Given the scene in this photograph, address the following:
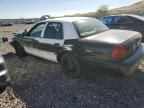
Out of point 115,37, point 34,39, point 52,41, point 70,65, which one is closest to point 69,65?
point 70,65

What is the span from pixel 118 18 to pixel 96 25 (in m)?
3.96

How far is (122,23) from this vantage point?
31.2 feet

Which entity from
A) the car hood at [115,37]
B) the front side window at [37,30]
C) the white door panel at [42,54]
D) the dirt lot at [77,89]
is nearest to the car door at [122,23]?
the dirt lot at [77,89]

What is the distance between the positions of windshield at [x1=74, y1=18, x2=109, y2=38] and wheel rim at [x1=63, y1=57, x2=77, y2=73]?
0.75 metres

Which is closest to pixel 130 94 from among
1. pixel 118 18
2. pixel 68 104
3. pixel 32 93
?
pixel 68 104

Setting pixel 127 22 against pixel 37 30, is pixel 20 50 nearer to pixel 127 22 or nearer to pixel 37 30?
pixel 37 30

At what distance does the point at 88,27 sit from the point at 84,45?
2.96 feet

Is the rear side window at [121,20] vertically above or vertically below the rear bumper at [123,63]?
above

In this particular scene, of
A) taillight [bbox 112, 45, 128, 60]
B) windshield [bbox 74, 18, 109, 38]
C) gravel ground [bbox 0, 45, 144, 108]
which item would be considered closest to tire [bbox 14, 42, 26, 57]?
gravel ground [bbox 0, 45, 144, 108]

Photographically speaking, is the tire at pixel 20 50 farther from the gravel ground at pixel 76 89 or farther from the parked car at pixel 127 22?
the parked car at pixel 127 22

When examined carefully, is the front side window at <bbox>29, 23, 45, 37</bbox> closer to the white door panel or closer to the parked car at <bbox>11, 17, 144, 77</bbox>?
the parked car at <bbox>11, 17, 144, 77</bbox>

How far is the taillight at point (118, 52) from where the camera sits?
465 centimetres

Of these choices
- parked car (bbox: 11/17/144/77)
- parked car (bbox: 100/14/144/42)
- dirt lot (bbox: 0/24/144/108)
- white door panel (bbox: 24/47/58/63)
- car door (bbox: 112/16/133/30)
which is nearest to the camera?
dirt lot (bbox: 0/24/144/108)

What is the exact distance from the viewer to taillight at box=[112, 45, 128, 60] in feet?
15.3
